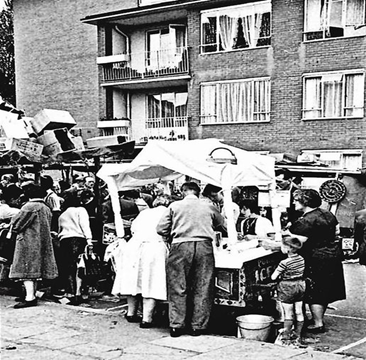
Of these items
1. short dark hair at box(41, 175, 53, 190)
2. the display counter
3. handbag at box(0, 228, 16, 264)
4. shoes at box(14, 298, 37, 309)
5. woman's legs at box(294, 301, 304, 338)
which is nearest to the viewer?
woman's legs at box(294, 301, 304, 338)

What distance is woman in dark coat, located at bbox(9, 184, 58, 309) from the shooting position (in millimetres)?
10117

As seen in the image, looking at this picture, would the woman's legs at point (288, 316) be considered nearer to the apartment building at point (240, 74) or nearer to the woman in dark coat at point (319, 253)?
the woman in dark coat at point (319, 253)

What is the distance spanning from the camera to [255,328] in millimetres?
7992

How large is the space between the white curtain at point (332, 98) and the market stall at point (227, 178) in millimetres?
14812

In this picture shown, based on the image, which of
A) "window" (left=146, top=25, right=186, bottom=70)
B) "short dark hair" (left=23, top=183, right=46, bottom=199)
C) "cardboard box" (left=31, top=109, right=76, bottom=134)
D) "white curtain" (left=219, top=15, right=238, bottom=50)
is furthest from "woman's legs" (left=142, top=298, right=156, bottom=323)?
"window" (left=146, top=25, right=186, bottom=70)

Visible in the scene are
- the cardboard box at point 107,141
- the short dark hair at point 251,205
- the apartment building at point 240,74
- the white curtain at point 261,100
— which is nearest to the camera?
the short dark hair at point 251,205

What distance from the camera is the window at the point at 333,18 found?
77.8ft

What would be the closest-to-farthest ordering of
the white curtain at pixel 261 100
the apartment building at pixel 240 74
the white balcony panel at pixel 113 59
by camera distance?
1. the apartment building at pixel 240 74
2. the white curtain at pixel 261 100
3. the white balcony panel at pixel 113 59

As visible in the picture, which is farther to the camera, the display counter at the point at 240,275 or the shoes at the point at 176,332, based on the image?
the display counter at the point at 240,275

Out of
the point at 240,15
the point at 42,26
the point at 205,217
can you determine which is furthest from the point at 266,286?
the point at 42,26

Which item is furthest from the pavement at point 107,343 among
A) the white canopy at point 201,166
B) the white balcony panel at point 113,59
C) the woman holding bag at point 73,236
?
the white balcony panel at point 113,59

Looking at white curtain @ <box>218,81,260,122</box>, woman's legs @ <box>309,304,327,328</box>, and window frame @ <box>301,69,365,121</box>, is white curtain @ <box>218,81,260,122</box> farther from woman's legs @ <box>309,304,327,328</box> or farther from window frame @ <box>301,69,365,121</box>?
woman's legs @ <box>309,304,327,328</box>

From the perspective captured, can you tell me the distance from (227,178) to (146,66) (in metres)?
21.4

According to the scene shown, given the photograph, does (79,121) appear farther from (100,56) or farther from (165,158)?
(165,158)
